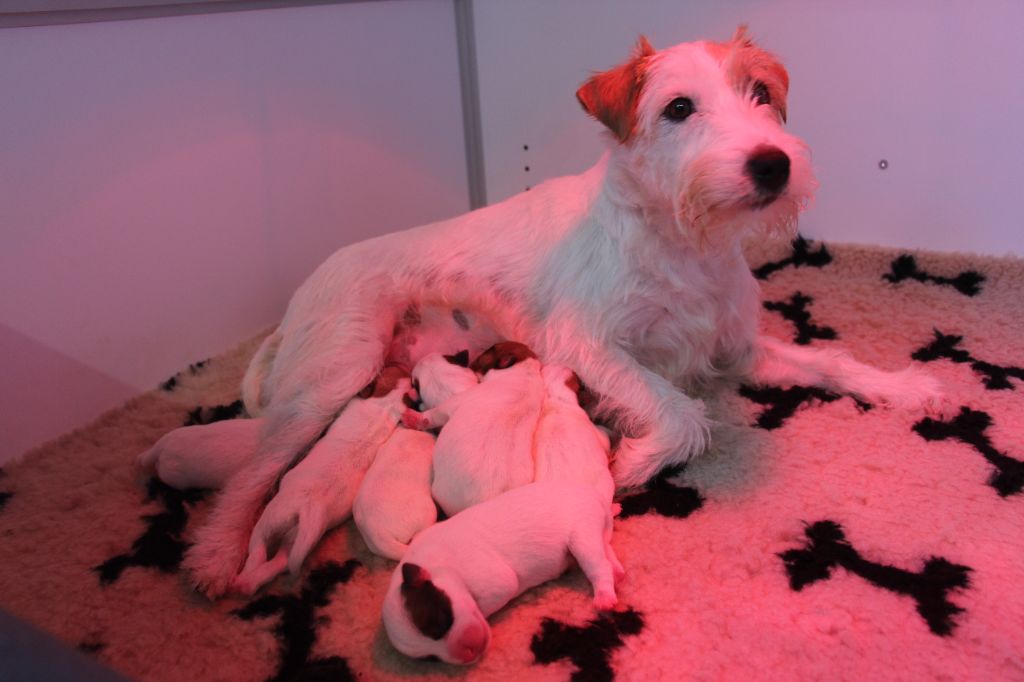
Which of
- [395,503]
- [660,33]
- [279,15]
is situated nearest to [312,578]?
[395,503]

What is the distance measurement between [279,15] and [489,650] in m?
2.80

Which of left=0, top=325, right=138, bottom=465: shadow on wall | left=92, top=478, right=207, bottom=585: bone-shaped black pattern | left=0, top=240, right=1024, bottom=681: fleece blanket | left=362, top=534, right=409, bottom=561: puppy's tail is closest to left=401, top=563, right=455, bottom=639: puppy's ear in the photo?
left=0, top=240, right=1024, bottom=681: fleece blanket

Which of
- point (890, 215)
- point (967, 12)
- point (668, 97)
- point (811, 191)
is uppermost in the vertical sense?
point (967, 12)

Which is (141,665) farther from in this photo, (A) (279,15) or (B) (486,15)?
(B) (486,15)

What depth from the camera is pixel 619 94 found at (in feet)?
6.90

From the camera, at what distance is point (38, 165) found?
2.46 meters

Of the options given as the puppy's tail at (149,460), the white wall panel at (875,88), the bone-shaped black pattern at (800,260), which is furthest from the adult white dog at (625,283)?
the white wall panel at (875,88)

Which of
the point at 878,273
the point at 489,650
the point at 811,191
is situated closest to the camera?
the point at 489,650

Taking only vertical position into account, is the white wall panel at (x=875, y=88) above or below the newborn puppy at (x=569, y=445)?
above

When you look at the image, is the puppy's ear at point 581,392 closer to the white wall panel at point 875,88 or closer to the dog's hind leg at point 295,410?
the dog's hind leg at point 295,410

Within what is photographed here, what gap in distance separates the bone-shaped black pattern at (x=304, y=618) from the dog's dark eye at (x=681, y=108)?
1.53m

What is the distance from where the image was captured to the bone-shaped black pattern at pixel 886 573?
1.66 meters

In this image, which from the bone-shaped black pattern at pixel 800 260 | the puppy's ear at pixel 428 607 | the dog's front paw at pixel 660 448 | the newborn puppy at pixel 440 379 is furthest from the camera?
the bone-shaped black pattern at pixel 800 260

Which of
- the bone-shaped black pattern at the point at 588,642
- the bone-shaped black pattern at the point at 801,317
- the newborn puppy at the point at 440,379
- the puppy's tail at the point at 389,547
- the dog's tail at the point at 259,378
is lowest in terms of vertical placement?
the bone-shaped black pattern at the point at 588,642
